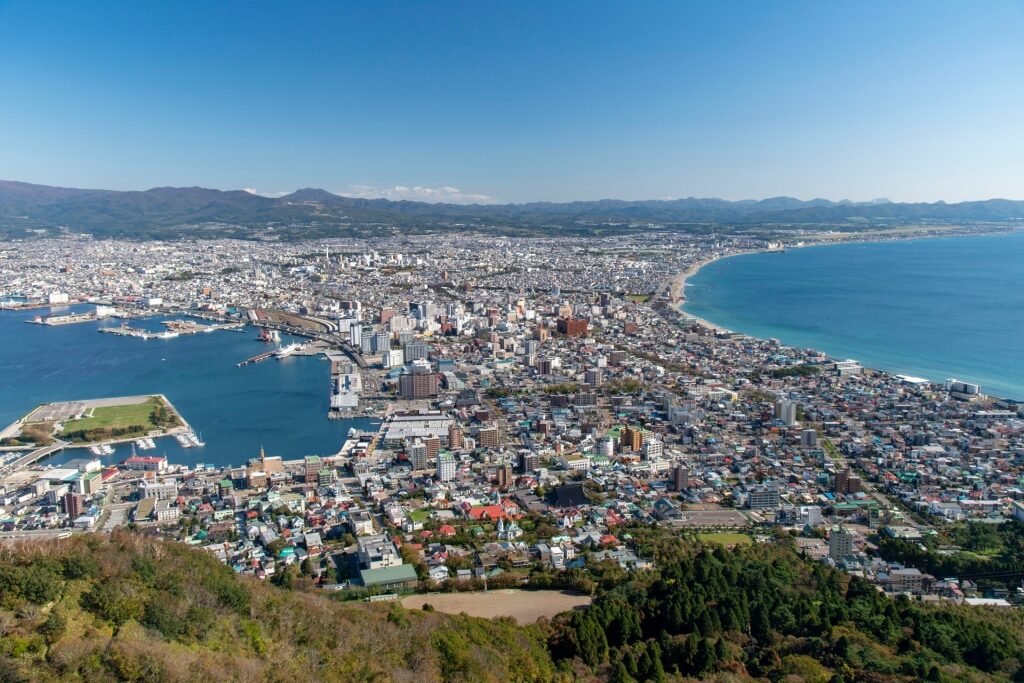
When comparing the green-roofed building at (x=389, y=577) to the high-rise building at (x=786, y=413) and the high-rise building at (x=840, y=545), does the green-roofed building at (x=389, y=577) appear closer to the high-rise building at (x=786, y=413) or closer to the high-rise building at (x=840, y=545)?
the high-rise building at (x=840, y=545)

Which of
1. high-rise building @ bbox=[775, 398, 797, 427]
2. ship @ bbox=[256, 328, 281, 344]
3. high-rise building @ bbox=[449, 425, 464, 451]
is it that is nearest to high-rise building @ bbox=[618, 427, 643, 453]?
high-rise building @ bbox=[449, 425, 464, 451]

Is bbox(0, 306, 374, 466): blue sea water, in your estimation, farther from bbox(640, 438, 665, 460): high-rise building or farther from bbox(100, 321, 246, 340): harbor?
bbox(640, 438, 665, 460): high-rise building

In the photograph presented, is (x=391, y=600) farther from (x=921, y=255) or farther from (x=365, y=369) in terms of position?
(x=921, y=255)

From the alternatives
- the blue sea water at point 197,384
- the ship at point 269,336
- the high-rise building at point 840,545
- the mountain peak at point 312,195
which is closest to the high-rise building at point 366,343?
the blue sea water at point 197,384

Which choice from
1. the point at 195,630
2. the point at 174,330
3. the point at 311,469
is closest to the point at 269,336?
the point at 174,330

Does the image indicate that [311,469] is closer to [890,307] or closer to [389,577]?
[389,577]

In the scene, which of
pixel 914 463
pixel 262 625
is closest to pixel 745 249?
pixel 914 463
